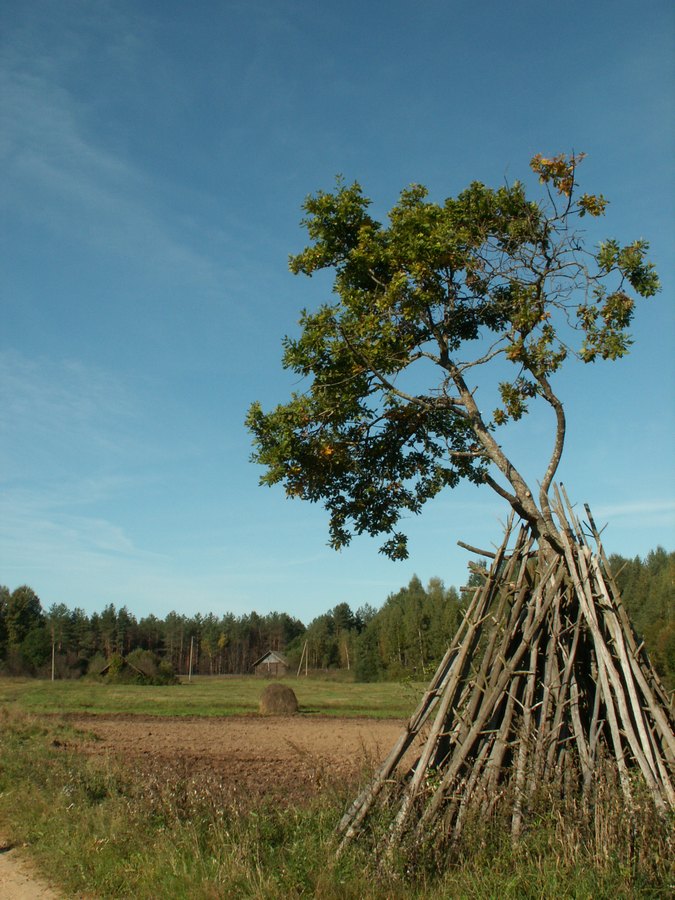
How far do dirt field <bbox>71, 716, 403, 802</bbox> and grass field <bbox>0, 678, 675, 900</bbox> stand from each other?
38.1 inches

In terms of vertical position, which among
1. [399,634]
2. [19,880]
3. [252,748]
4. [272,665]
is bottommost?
[252,748]

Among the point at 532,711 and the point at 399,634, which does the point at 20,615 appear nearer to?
the point at 399,634

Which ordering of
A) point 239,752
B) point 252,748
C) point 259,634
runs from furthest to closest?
point 259,634 → point 252,748 → point 239,752

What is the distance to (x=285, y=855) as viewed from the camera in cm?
607

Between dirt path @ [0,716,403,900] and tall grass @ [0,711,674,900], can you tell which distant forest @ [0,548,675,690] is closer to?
dirt path @ [0,716,403,900]

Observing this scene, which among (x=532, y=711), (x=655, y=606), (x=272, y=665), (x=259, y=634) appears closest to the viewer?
(x=532, y=711)

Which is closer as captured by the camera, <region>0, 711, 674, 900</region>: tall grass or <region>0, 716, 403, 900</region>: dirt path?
<region>0, 711, 674, 900</region>: tall grass

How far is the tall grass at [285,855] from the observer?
498 centimetres

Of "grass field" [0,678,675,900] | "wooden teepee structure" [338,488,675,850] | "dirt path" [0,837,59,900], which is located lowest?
"dirt path" [0,837,59,900]

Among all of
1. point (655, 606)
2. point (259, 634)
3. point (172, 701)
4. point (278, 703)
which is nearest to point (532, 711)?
point (278, 703)

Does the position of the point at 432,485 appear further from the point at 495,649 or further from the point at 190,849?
the point at 190,849

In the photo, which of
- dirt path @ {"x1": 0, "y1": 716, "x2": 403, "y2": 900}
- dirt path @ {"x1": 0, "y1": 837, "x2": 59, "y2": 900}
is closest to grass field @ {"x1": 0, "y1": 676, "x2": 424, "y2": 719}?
dirt path @ {"x1": 0, "y1": 716, "x2": 403, "y2": 900}

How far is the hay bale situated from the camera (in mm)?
36594

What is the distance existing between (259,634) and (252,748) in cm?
11627
